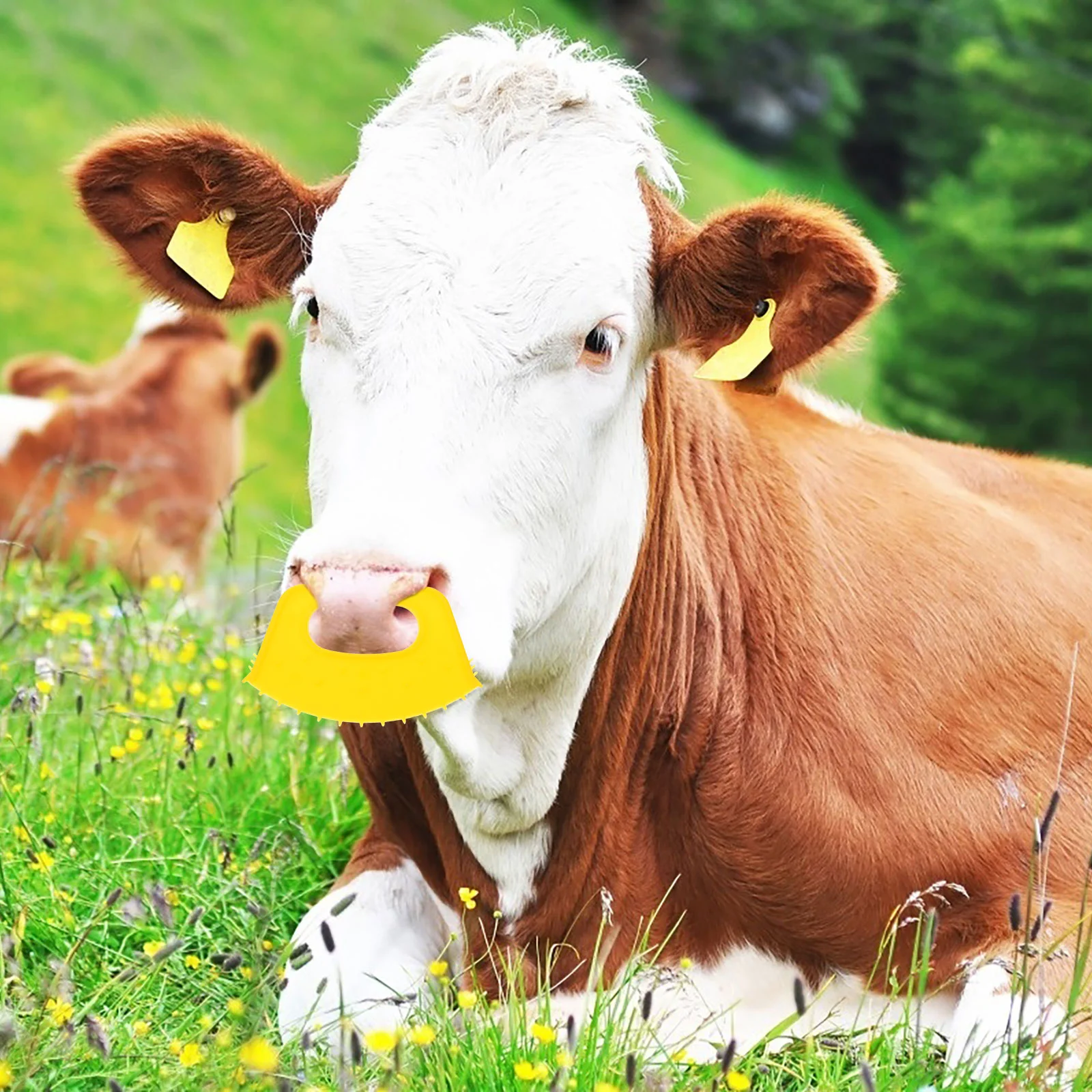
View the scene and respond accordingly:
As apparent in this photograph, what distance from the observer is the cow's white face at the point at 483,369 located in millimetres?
3146

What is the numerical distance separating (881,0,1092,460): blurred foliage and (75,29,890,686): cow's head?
922 inches

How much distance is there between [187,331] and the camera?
464 inches

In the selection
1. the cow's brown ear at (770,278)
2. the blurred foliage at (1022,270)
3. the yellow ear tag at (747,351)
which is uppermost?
→ the cow's brown ear at (770,278)

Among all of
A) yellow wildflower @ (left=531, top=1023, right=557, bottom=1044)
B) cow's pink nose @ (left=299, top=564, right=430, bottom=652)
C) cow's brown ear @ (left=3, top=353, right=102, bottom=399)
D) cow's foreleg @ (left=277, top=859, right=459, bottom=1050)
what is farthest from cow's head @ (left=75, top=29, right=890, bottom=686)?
cow's brown ear @ (left=3, top=353, right=102, bottom=399)

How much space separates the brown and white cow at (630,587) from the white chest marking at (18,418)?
19.8ft

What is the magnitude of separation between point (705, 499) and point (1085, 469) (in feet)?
5.57

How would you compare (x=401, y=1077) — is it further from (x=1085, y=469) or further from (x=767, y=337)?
(x=1085, y=469)

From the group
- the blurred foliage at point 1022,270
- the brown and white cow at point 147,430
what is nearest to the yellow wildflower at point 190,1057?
the brown and white cow at point 147,430

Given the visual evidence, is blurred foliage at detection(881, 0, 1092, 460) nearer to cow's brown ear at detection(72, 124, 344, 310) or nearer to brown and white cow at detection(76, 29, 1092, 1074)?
brown and white cow at detection(76, 29, 1092, 1074)

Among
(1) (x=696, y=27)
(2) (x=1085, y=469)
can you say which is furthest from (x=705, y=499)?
(1) (x=696, y=27)

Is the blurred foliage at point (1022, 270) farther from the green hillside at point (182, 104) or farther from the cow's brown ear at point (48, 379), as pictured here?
the cow's brown ear at point (48, 379)

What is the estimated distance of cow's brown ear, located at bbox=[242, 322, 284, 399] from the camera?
10.8m

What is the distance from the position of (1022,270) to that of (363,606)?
2567 cm

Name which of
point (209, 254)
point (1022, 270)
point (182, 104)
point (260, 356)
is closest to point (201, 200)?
point (209, 254)
